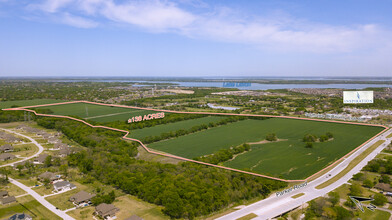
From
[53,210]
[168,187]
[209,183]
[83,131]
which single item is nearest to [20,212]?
[53,210]

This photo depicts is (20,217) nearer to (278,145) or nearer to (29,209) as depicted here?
(29,209)

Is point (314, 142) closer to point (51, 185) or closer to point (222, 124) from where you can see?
point (222, 124)

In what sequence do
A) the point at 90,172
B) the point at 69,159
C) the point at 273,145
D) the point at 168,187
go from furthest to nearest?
the point at 273,145
the point at 69,159
the point at 90,172
the point at 168,187

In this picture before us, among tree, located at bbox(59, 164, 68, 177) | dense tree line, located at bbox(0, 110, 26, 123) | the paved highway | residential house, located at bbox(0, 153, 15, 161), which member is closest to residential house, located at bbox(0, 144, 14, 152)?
residential house, located at bbox(0, 153, 15, 161)

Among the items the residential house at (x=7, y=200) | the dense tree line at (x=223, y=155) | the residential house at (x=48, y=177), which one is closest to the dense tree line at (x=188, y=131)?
the dense tree line at (x=223, y=155)

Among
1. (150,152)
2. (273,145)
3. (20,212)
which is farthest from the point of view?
(273,145)

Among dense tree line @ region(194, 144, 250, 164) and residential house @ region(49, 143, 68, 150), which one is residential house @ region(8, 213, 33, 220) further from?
residential house @ region(49, 143, 68, 150)

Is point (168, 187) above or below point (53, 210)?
above
